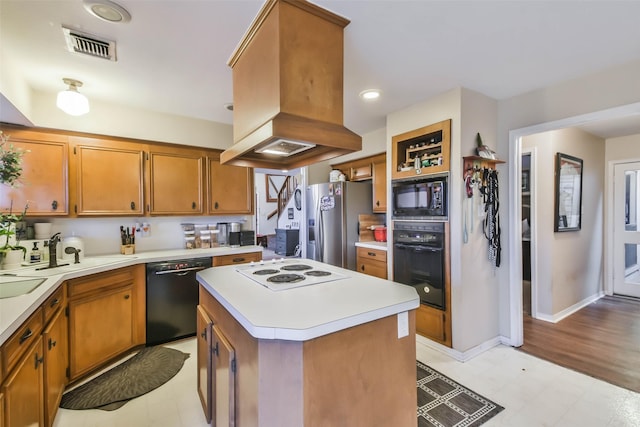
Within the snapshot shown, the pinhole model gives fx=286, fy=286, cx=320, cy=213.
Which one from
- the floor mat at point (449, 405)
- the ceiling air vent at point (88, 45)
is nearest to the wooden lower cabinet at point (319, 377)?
the floor mat at point (449, 405)

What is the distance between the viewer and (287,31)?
4.77 ft

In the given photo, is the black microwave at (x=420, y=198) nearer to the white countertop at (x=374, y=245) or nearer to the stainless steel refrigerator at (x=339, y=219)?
the white countertop at (x=374, y=245)

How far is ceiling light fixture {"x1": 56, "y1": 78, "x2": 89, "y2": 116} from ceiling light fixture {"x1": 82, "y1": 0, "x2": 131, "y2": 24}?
41.8 inches

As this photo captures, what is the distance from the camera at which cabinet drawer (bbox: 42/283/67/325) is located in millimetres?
1704

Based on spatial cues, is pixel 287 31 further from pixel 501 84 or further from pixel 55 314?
pixel 55 314

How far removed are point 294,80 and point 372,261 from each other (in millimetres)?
2611

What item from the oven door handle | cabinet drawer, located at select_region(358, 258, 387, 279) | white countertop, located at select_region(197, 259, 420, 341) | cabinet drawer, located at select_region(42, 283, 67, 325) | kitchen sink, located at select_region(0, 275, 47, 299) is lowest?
cabinet drawer, located at select_region(358, 258, 387, 279)

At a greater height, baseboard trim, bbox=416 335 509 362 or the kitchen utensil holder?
the kitchen utensil holder

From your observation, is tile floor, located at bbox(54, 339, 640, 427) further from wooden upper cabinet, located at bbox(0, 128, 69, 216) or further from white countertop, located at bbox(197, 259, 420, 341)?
wooden upper cabinet, located at bbox(0, 128, 69, 216)

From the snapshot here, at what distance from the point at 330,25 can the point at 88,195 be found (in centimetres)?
271

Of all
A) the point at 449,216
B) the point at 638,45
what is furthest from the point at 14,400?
the point at 638,45

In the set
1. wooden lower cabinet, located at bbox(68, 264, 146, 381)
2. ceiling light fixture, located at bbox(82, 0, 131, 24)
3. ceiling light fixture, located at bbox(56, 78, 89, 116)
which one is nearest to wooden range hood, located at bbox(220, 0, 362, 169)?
ceiling light fixture, located at bbox(82, 0, 131, 24)

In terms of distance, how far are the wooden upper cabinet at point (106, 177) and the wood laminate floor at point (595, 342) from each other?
4.19 metres

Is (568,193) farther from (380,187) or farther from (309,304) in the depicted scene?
(309,304)
